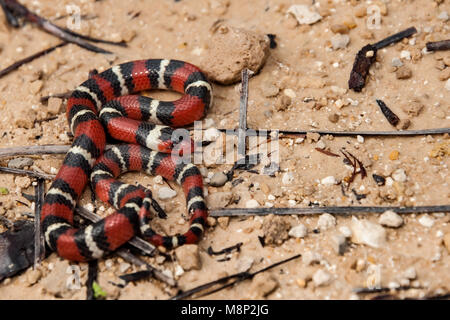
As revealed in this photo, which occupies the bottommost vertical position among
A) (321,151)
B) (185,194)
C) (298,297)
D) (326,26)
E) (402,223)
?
(298,297)

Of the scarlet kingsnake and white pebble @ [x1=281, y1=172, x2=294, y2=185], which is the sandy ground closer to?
white pebble @ [x1=281, y1=172, x2=294, y2=185]

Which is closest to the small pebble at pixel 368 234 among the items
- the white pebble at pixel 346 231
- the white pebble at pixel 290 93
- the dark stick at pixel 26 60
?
the white pebble at pixel 346 231

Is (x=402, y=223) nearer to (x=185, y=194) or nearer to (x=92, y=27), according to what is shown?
(x=185, y=194)

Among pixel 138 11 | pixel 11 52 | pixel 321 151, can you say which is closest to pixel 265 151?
pixel 321 151

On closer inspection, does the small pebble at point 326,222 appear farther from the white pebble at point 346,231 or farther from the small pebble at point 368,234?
the small pebble at point 368,234

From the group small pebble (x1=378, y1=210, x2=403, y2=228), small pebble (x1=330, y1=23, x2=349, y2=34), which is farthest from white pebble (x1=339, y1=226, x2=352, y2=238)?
small pebble (x1=330, y1=23, x2=349, y2=34)
